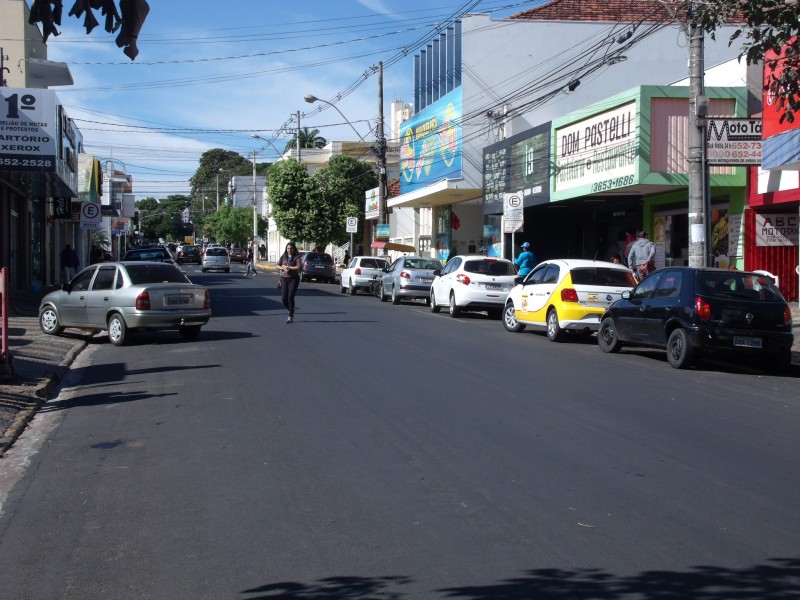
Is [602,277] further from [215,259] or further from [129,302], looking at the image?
[215,259]

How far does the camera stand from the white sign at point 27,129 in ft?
68.7

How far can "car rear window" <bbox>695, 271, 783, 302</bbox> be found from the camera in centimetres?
1385

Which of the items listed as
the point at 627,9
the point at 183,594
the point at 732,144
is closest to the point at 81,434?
the point at 183,594

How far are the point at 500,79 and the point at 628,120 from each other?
49.1 feet

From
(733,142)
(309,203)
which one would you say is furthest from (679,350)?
(309,203)

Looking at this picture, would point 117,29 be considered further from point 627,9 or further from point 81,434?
point 627,9

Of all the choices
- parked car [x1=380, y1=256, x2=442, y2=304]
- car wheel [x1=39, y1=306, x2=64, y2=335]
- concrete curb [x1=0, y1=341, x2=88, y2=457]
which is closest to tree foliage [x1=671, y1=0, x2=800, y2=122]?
concrete curb [x1=0, y1=341, x2=88, y2=457]

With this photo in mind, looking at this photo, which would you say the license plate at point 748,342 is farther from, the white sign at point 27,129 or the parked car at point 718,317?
the white sign at point 27,129

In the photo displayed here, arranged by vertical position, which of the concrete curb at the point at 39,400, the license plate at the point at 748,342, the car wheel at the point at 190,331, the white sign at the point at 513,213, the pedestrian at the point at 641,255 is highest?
the white sign at the point at 513,213

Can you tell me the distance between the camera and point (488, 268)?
23688 millimetres

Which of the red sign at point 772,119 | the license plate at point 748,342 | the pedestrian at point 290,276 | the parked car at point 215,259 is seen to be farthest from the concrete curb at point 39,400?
the parked car at point 215,259

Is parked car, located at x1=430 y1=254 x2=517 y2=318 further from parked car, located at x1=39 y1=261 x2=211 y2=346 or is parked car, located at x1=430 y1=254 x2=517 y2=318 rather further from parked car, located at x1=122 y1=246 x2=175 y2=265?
parked car, located at x1=122 y1=246 x2=175 y2=265

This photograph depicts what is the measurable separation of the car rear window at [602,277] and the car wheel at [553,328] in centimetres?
78

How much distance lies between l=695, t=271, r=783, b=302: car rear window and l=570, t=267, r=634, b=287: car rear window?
384 cm
